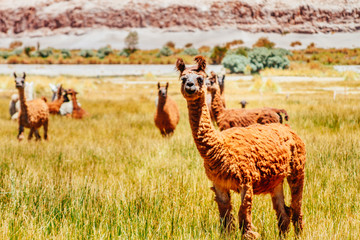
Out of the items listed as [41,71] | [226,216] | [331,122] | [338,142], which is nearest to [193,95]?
[226,216]

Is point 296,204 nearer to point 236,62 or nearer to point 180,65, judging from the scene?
point 180,65

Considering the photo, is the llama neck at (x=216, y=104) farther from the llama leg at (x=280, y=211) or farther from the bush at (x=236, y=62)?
the bush at (x=236, y=62)

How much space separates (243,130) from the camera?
3.33 meters

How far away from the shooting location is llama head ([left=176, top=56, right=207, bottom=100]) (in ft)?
8.97

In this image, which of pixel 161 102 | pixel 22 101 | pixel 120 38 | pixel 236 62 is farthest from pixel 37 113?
pixel 120 38

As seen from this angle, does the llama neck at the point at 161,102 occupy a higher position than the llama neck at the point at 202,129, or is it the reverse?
the llama neck at the point at 202,129

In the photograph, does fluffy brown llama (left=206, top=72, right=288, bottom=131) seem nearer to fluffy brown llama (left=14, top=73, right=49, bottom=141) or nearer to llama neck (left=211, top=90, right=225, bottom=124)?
llama neck (left=211, top=90, right=225, bottom=124)

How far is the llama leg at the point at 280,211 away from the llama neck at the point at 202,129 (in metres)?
0.90

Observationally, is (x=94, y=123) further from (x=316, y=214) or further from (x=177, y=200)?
(x=316, y=214)

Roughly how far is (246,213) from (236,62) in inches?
985

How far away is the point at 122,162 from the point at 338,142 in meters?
4.12

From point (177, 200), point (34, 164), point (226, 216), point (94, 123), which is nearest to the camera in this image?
point (226, 216)

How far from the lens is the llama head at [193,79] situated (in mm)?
2734

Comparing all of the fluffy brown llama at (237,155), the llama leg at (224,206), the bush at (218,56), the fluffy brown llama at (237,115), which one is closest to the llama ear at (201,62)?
the fluffy brown llama at (237,155)
